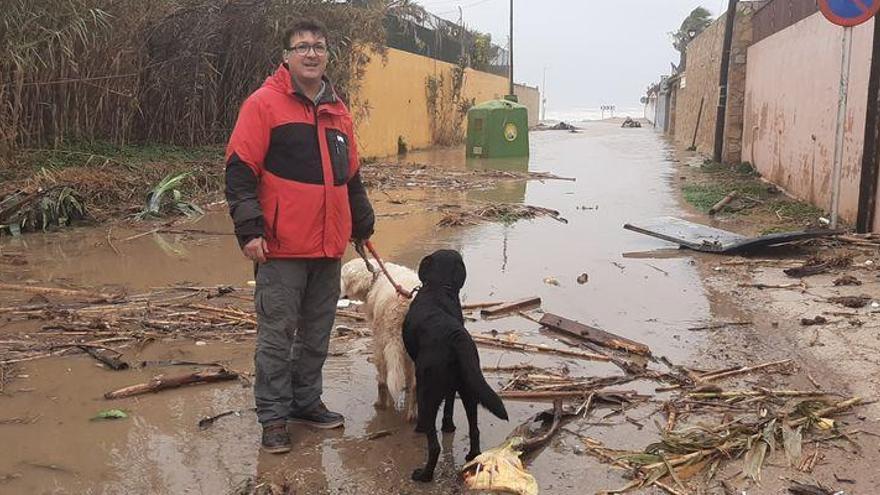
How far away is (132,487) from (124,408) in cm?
85

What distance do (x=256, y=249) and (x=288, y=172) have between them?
0.39m

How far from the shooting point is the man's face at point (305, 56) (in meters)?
3.50

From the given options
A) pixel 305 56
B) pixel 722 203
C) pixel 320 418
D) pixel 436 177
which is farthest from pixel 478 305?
pixel 436 177

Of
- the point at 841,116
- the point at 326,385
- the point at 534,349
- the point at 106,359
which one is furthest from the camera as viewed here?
the point at 841,116

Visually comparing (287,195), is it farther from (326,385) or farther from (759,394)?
(759,394)

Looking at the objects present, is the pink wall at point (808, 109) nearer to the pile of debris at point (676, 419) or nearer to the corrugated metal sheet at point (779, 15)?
the corrugated metal sheet at point (779, 15)

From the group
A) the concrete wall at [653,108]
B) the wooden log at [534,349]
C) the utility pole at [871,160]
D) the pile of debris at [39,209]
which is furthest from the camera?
the concrete wall at [653,108]

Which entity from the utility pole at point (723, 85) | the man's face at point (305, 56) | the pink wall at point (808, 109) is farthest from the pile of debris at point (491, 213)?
the utility pole at point (723, 85)

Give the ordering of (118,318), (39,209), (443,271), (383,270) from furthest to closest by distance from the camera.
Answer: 1. (39,209)
2. (118,318)
3. (383,270)
4. (443,271)

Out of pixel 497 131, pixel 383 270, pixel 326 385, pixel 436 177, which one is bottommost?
pixel 326 385

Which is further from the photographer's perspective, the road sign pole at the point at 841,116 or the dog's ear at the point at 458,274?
the road sign pole at the point at 841,116

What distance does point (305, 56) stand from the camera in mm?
3502

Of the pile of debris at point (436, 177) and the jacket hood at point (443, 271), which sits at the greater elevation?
the jacket hood at point (443, 271)

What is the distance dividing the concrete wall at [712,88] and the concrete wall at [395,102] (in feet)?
29.0
